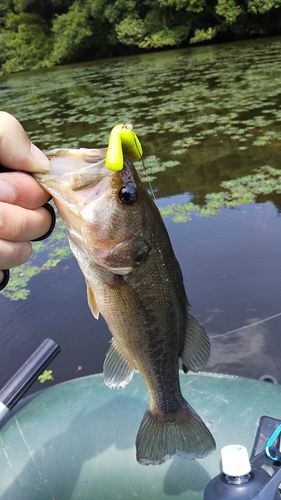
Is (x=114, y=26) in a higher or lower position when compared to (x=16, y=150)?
higher

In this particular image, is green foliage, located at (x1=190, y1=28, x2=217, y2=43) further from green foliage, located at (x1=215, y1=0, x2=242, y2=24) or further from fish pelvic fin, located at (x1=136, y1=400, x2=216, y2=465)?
fish pelvic fin, located at (x1=136, y1=400, x2=216, y2=465)

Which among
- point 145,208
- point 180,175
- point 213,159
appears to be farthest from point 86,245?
point 213,159

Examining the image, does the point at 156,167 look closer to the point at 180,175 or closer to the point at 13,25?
the point at 180,175

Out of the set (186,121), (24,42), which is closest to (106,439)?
(186,121)

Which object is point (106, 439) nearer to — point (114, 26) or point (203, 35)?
point (203, 35)

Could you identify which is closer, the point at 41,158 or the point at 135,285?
the point at 41,158

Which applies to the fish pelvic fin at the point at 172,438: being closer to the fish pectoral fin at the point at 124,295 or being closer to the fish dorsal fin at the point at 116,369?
the fish dorsal fin at the point at 116,369

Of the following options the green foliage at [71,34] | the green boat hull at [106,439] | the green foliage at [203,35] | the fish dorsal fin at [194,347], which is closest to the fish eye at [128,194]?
the fish dorsal fin at [194,347]
